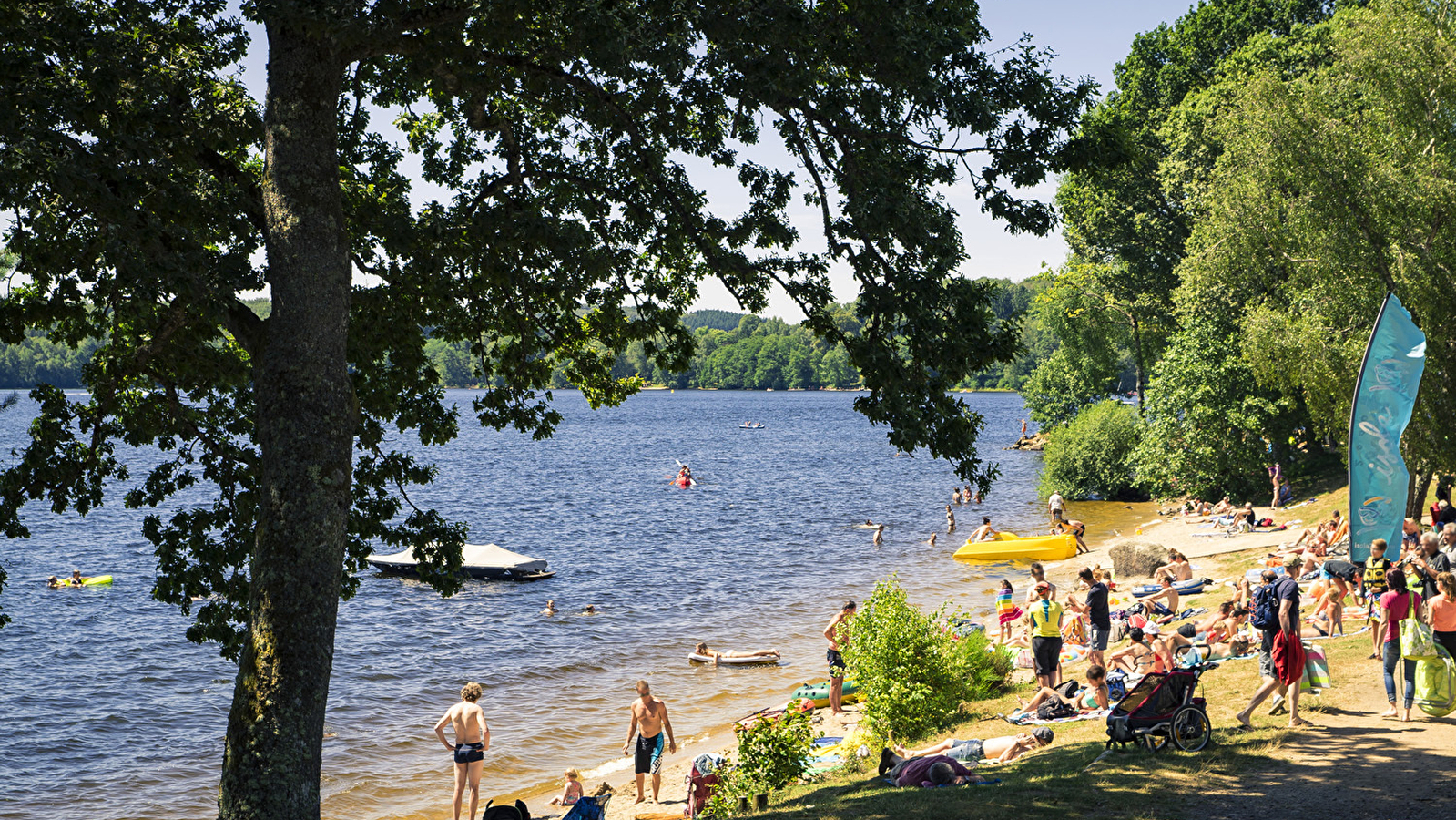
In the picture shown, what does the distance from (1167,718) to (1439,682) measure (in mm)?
3272

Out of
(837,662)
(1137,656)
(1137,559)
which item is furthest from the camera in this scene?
(1137,559)

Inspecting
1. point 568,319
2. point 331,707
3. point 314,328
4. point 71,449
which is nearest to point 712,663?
point 331,707

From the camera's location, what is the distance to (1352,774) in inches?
379

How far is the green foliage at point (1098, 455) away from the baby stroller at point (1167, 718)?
120ft

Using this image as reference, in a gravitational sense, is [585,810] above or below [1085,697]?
below

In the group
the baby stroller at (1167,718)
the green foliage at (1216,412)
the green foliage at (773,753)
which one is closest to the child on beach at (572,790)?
the green foliage at (773,753)

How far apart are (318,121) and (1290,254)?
26.2 meters

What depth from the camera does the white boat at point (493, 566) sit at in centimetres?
3469

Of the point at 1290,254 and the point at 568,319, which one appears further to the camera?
the point at 1290,254

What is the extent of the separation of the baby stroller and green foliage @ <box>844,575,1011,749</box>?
355 cm

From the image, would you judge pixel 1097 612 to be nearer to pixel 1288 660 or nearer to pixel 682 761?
pixel 1288 660

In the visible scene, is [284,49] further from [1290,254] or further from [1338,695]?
[1290,254]

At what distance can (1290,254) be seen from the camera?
88.2 ft

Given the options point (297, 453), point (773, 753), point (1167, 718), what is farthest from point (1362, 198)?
point (297, 453)
